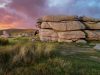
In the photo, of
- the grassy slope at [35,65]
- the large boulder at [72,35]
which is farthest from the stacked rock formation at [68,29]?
the grassy slope at [35,65]

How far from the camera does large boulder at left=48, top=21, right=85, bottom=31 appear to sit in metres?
27.4

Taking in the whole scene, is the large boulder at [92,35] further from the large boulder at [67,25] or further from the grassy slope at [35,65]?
the grassy slope at [35,65]

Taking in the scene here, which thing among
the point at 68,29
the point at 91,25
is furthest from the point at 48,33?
the point at 91,25

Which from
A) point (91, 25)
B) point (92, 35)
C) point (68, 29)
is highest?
point (91, 25)

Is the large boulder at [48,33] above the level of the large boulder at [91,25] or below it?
below

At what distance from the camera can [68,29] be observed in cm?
2744

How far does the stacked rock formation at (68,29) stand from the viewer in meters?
27.1

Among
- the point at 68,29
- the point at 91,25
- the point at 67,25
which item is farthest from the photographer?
the point at 91,25

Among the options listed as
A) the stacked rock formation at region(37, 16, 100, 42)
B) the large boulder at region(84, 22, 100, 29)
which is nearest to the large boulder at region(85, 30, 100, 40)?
the stacked rock formation at region(37, 16, 100, 42)

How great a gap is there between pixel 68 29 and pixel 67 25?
0.52 meters

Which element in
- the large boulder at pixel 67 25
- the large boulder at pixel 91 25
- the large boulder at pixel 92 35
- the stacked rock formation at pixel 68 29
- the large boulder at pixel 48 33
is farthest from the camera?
the large boulder at pixel 91 25

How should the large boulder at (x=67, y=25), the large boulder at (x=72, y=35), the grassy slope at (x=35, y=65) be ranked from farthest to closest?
the large boulder at (x=67, y=25) → the large boulder at (x=72, y=35) → the grassy slope at (x=35, y=65)

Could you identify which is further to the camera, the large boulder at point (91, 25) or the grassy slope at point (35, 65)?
the large boulder at point (91, 25)

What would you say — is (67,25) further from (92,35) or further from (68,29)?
(92,35)
